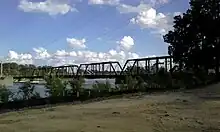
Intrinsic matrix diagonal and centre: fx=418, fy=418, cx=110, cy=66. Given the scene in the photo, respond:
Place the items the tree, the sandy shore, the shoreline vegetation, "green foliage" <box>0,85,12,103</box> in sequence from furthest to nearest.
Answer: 1. the tree
2. "green foliage" <box>0,85,12,103</box>
3. the shoreline vegetation
4. the sandy shore

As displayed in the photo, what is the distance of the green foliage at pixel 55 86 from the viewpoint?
95.3 feet

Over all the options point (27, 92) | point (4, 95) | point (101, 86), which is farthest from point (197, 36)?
point (4, 95)

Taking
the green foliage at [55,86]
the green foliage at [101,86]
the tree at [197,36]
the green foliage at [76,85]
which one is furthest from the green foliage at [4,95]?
the tree at [197,36]

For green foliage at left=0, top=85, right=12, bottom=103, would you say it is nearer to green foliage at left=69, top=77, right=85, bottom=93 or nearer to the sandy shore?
green foliage at left=69, top=77, right=85, bottom=93

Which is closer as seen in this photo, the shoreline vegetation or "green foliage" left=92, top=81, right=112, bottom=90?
the shoreline vegetation

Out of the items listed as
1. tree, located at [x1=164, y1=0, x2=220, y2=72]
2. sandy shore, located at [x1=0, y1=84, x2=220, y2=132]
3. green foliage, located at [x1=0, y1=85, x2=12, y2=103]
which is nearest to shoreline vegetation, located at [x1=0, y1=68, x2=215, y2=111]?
green foliage, located at [x1=0, y1=85, x2=12, y2=103]

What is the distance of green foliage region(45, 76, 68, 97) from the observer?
29062 millimetres

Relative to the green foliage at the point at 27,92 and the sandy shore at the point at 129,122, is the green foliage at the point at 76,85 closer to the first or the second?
the green foliage at the point at 27,92

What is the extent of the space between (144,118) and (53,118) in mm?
3190

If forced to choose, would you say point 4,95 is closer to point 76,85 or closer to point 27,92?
point 27,92

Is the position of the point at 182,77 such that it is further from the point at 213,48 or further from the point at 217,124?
the point at 217,124

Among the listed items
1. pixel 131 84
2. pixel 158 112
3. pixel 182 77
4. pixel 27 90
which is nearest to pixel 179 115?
pixel 158 112

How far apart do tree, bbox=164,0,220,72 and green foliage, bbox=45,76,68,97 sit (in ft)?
60.7

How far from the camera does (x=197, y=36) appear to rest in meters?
45.1
